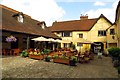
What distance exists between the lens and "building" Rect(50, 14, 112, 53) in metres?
42.8

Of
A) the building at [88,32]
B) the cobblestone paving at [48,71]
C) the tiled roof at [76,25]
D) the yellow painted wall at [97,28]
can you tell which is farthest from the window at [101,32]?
the cobblestone paving at [48,71]

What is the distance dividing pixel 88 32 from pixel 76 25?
4.04 meters

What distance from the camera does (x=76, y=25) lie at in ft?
152

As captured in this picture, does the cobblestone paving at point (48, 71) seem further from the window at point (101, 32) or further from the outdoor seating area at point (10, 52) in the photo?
the window at point (101, 32)

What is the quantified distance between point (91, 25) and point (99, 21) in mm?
1912

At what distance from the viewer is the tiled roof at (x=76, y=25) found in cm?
4405

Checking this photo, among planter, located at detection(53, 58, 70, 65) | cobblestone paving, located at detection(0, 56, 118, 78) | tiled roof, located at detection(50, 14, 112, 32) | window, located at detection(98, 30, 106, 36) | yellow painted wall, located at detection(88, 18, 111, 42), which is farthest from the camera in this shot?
tiled roof, located at detection(50, 14, 112, 32)

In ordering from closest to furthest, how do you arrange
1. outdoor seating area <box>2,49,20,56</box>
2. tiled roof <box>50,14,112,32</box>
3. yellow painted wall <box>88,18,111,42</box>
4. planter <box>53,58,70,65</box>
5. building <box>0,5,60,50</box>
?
planter <box>53,58,70,65</box> → outdoor seating area <box>2,49,20,56</box> → building <box>0,5,60,50</box> → yellow painted wall <box>88,18,111,42</box> → tiled roof <box>50,14,112,32</box>

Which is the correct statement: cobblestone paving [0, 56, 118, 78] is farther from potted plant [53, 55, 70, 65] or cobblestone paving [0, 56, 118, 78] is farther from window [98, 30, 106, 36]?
window [98, 30, 106, 36]

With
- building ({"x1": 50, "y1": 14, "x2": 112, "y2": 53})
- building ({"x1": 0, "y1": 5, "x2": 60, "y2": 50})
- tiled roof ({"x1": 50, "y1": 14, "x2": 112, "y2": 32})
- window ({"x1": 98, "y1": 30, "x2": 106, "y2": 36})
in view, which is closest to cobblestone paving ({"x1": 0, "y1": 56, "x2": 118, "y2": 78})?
building ({"x1": 0, "y1": 5, "x2": 60, "y2": 50})

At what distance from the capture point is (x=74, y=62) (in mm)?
18094

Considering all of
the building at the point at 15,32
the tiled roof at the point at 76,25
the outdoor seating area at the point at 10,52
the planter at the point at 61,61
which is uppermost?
the tiled roof at the point at 76,25

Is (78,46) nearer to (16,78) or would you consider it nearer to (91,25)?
(91,25)

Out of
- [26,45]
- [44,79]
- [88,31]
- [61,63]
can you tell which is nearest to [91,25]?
[88,31]
